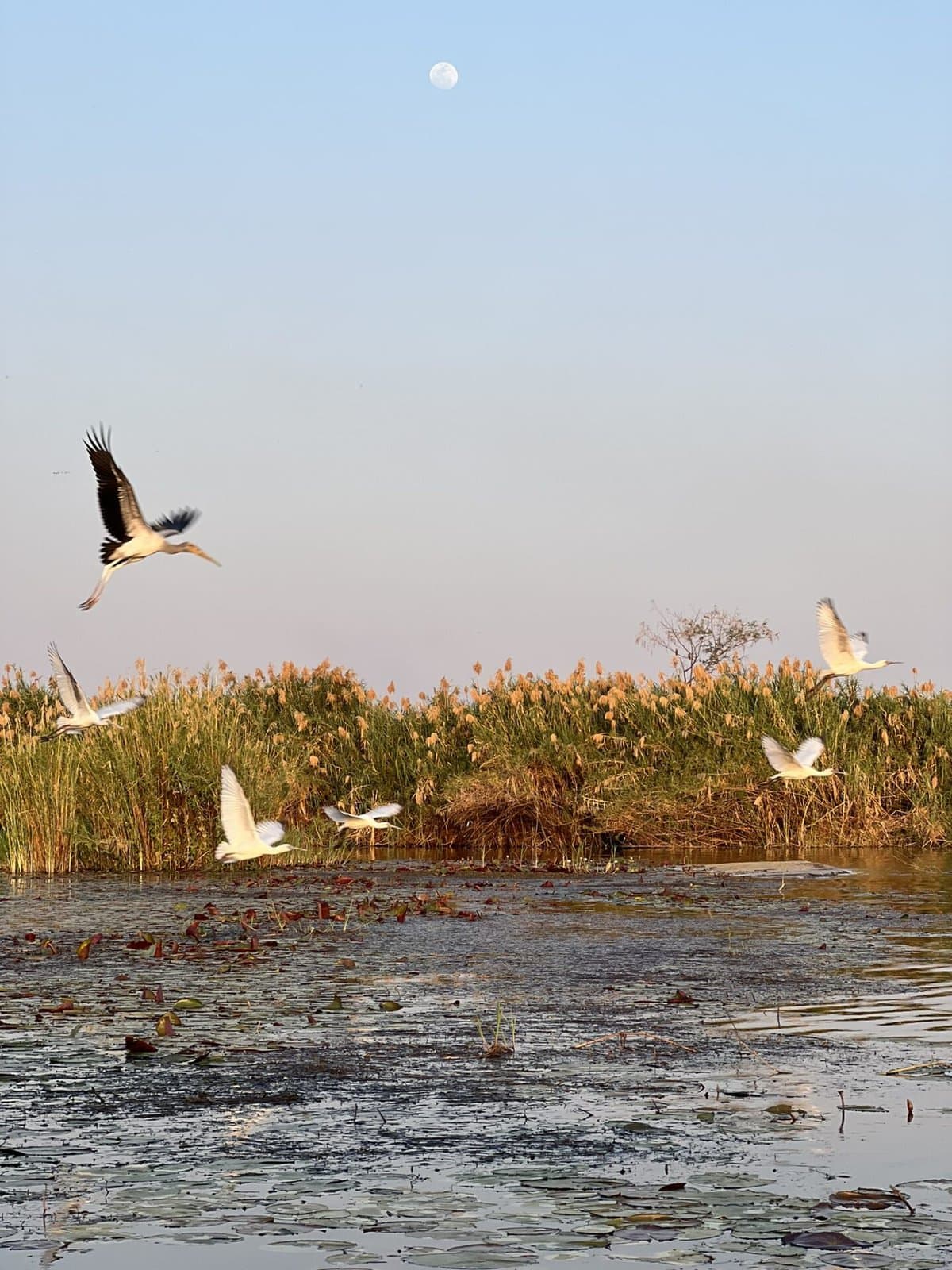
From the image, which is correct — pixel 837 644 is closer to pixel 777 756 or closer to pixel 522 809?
pixel 777 756

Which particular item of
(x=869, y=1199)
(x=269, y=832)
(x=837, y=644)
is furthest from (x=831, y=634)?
(x=869, y=1199)

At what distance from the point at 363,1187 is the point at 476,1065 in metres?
1.85

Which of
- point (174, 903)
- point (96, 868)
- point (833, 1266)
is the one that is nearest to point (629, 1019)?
point (833, 1266)

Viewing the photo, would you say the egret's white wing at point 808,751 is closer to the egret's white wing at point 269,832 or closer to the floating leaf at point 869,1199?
the egret's white wing at point 269,832

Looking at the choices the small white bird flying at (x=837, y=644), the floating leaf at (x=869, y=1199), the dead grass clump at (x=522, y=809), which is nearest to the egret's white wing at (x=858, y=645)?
the small white bird flying at (x=837, y=644)

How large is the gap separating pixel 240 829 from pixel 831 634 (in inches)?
256

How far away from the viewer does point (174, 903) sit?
1338cm

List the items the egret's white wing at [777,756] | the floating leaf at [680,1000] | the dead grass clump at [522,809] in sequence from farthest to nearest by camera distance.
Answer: the dead grass clump at [522,809], the egret's white wing at [777,756], the floating leaf at [680,1000]

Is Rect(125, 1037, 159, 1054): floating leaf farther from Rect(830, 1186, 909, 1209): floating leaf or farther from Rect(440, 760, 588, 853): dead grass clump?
Rect(440, 760, 588, 853): dead grass clump

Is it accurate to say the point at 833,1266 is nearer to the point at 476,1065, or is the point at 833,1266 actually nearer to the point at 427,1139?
the point at 427,1139

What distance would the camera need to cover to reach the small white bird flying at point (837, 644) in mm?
15258

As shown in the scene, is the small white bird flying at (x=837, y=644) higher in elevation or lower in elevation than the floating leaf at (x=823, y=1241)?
higher

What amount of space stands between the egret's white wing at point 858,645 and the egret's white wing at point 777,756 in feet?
3.73

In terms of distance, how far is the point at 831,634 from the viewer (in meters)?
15.4
